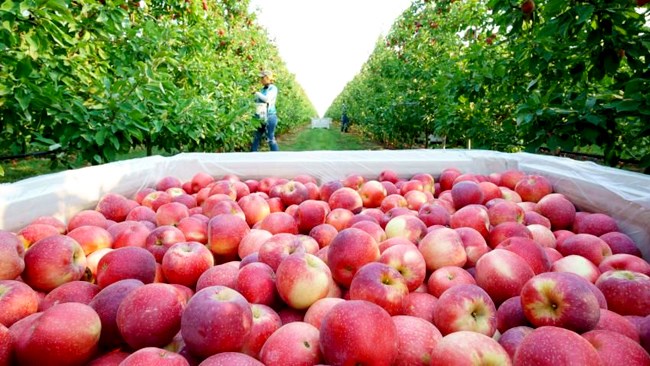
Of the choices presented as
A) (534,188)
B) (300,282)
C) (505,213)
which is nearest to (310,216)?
(300,282)

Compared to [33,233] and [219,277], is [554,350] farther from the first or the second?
[33,233]

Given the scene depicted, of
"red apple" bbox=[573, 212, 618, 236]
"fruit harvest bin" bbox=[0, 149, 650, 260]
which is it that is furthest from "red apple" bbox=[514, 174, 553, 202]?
"red apple" bbox=[573, 212, 618, 236]

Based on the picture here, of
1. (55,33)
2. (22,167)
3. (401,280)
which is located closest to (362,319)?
(401,280)

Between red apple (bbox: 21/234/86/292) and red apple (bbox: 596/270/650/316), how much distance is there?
2161mm

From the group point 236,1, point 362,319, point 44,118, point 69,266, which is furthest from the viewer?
point 236,1

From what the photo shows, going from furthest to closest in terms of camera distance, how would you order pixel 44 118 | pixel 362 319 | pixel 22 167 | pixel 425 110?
pixel 425 110 → pixel 22 167 → pixel 44 118 → pixel 362 319

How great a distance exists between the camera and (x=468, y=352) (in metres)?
1.08

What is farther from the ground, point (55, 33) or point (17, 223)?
point (55, 33)

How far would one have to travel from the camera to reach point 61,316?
118 centimetres

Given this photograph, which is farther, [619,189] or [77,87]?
[77,87]

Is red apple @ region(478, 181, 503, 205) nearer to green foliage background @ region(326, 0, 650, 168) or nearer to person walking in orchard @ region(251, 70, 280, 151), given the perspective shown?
green foliage background @ region(326, 0, 650, 168)

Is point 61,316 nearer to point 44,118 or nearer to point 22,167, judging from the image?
point 44,118

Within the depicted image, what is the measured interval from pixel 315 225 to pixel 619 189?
1.74 meters

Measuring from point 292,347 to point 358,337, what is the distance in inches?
8.6
